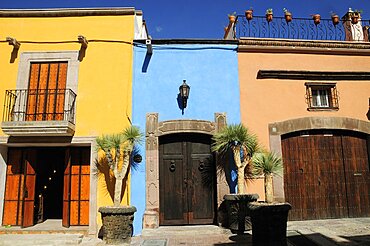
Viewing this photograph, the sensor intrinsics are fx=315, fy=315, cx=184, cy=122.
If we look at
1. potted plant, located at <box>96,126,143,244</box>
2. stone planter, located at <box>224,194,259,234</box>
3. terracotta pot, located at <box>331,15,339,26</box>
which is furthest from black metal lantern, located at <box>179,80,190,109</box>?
terracotta pot, located at <box>331,15,339,26</box>

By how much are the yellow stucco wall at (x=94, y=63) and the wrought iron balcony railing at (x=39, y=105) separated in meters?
0.23

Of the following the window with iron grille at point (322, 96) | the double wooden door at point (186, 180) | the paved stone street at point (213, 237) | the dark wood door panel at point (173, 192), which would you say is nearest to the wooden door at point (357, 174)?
the paved stone street at point (213, 237)

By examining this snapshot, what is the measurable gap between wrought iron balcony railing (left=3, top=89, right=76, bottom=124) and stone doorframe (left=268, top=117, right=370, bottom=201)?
5.51 m

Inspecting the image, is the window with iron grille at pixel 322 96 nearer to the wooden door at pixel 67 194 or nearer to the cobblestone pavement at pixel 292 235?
the cobblestone pavement at pixel 292 235

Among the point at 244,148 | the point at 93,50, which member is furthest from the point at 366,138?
the point at 93,50

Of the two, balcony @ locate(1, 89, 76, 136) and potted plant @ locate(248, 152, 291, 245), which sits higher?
balcony @ locate(1, 89, 76, 136)

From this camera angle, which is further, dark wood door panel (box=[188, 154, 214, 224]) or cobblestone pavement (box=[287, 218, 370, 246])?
dark wood door panel (box=[188, 154, 214, 224])

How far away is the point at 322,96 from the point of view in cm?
936

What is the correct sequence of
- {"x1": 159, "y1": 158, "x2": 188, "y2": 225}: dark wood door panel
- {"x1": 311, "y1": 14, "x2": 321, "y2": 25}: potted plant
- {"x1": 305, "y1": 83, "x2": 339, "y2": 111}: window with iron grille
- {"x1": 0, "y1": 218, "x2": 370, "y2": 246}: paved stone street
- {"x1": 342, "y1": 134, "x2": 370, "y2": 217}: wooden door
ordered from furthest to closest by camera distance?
{"x1": 311, "y1": 14, "x2": 321, "y2": 25}: potted plant → {"x1": 305, "y1": 83, "x2": 339, "y2": 111}: window with iron grille → {"x1": 342, "y1": 134, "x2": 370, "y2": 217}: wooden door → {"x1": 159, "y1": 158, "x2": 188, "y2": 225}: dark wood door panel → {"x1": 0, "y1": 218, "x2": 370, "y2": 246}: paved stone street

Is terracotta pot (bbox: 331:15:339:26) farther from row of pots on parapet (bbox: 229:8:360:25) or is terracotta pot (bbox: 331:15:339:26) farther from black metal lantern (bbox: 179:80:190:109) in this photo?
black metal lantern (bbox: 179:80:190:109)

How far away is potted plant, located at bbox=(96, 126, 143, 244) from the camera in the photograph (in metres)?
7.04

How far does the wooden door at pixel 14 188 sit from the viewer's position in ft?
27.5

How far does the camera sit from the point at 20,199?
845 centimetres

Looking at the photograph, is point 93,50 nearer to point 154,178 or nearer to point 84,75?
point 84,75
